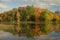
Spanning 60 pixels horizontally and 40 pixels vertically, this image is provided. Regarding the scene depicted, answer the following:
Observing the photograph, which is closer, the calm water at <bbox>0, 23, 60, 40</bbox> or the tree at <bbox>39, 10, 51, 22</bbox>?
the calm water at <bbox>0, 23, 60, 40</bbox>

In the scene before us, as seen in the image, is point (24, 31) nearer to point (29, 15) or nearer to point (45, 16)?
point (29, 15)

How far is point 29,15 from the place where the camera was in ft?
15.5

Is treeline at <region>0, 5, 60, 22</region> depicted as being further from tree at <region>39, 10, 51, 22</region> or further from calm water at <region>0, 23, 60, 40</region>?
calm water at <region>0, 23, 60, 40</region>

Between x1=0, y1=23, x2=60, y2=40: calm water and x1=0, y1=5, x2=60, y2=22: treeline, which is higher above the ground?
x1=0, y1=5, x2=60, y2=22: treeline

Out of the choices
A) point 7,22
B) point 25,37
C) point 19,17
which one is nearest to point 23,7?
point 19,17

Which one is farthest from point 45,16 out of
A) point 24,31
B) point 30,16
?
point 24,31

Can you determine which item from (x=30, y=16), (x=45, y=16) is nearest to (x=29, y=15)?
(x=30, y=16)

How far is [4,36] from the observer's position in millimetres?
4191

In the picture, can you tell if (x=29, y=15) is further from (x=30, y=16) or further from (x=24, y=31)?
(x=24, y=31)

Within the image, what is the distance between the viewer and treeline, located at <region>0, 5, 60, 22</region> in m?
4.64

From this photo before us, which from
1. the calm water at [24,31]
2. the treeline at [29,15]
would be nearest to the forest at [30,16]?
the treeline at [29,15]

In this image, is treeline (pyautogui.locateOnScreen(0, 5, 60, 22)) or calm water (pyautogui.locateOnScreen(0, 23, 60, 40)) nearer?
calm water (pyautogui.locateOnScreen(0, 23, 60, 40))

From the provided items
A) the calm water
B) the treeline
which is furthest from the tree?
the calm water

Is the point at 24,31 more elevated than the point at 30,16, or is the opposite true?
the point at 30,16
